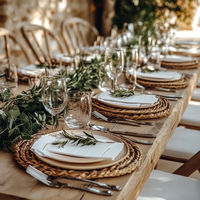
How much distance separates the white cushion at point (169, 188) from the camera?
1.30 metres

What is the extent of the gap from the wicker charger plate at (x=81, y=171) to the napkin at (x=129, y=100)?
368mm

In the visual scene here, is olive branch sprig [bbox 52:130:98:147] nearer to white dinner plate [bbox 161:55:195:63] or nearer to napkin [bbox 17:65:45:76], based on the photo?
napkin [bbox 17:65:45:76]

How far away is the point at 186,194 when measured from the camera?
1.32 meters

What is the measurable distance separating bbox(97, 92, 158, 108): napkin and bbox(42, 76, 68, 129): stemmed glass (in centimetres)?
31

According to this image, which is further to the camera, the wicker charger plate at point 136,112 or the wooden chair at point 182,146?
the wooden chair at point 182,146

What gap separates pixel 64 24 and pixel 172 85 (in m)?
1.91

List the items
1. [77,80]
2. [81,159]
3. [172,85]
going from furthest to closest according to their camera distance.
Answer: [172,85], [77,80], [81,159]

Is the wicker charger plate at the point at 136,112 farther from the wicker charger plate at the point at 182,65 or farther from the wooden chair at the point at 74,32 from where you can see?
the wooden chair at the point at 74,32

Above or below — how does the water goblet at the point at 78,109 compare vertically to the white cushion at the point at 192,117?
above

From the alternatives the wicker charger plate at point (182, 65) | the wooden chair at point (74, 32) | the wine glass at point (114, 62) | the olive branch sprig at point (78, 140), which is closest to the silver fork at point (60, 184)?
the olive branch sprig at point (78, 140)

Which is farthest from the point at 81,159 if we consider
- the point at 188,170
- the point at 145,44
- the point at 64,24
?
the point at 64,24

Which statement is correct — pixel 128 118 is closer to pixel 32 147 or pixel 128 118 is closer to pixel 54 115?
pixel 54 115

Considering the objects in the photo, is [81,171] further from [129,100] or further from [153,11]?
[153,11]

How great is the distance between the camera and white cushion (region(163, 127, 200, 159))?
169 cm
